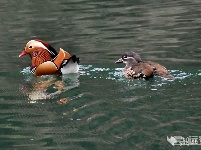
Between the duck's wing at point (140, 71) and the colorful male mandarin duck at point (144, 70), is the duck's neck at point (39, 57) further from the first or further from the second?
the duck's wing at point (140, 71)

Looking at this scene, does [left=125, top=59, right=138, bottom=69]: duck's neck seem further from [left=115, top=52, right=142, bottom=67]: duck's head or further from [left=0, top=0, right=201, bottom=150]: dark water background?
[left=0, top=0, right=201, bottom=150]: dark water background

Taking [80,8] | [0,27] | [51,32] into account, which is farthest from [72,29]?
[80,8]

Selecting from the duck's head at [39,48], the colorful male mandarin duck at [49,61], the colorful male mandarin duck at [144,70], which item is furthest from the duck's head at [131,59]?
the duck's head at [39,48]

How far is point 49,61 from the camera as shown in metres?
13.0

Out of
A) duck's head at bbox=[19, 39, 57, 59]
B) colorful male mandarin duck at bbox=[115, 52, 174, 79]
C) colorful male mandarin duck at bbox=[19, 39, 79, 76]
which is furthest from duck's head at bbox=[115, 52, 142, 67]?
duck's head at bbox=[19, 39, 57, 59]

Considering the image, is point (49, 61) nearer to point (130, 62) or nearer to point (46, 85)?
point (46, 85)

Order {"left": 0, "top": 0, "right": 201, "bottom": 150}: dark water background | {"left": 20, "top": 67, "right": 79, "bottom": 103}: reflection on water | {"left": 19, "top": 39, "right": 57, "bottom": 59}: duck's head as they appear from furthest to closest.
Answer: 1. {"left": 19, "top": 39, "right": 57, "bottom": 59}: duck's head
2. {"left": 20, "top": 67, "right": 79, "bottom": 103}: reflection on water
3. {"left": 0, "top": 0, "right": 201, "bottom": 150}: dark water background

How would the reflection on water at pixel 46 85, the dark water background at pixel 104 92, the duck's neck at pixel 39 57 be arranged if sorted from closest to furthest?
1. the dark water background at pixel 104 92
2. the reflection on water at pixel 46 85
3. the duck's neck at pixel 39 57

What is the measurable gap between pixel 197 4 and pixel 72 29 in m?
6.32

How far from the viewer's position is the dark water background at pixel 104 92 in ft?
28.3

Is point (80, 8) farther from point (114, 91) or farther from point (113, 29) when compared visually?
point (114, 91)

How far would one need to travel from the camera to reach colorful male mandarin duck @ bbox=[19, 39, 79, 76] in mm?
12508

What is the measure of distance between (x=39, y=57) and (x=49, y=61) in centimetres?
54

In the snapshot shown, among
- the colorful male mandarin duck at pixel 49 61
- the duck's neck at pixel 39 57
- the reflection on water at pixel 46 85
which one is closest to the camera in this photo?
the reflection on water at pixel 46 85
